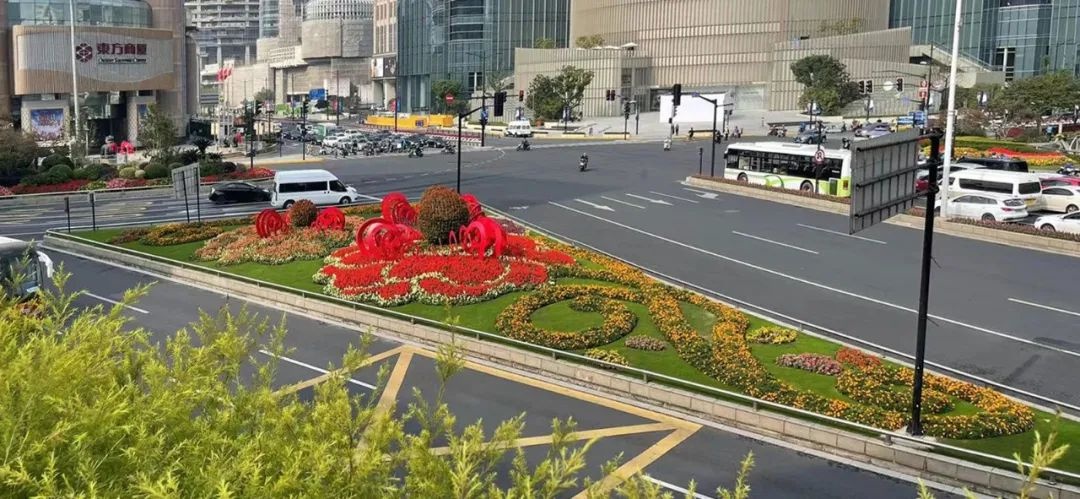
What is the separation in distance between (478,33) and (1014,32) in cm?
7648

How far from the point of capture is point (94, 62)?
7788 cm

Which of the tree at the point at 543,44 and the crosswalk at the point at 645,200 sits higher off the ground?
the tree at the point at 543,44

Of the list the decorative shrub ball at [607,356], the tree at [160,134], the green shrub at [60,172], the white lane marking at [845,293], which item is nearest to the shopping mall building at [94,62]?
the tree at [160,134]

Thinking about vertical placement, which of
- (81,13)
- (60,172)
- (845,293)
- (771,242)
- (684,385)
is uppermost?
(81,13)

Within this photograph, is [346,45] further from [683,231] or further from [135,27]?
[683,231]

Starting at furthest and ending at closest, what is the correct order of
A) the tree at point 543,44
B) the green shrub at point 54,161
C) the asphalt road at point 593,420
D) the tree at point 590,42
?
the tree at point 543,44
the tree at point 590,42
the green shrub at point 54,161
the asphalt road at point 593,420

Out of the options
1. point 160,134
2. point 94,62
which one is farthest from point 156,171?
point 94,62

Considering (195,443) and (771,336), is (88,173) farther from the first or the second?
(195,443)

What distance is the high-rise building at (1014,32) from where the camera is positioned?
12062 cm

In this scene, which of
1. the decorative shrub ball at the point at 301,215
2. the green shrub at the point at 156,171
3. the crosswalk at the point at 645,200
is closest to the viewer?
the decorative shrub ball at the point at 301,215

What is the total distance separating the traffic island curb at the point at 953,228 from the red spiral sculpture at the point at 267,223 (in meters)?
21.8

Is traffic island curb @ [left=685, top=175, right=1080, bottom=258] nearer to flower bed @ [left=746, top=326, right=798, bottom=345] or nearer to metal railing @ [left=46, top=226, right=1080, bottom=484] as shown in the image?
flower bed @ [left=746, top=326, right=798, bottom=345]

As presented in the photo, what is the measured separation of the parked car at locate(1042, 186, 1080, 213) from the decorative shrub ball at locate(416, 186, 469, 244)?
1080 inches

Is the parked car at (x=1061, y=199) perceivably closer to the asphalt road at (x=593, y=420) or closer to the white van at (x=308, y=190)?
the asphalt road at (x=593, y=420)
